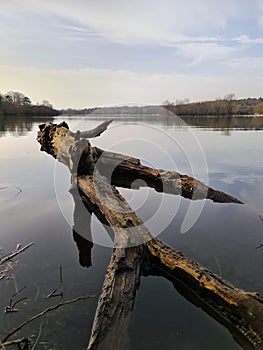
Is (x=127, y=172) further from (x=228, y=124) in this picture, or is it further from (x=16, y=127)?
(x=228, y=124)

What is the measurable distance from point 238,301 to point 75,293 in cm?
157

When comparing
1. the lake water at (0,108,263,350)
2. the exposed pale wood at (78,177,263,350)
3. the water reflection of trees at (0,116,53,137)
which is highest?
the water reflection of trees at (0,116,53,137)

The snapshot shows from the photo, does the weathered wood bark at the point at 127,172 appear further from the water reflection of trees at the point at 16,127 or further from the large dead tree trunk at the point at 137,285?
the water reflection of trees at the point at 16,127

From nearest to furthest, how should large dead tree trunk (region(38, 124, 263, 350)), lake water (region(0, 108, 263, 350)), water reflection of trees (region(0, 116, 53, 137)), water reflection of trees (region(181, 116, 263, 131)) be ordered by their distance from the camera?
large dead tree trunk (region(38, 124, 263, 350)) → lake water (region(0, 108, 263, 350)) → water reflection of trees (region(0, 116, 53, 137)) → water reflection of trees (region(181, 116, 263, 131))

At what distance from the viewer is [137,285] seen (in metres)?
2.96

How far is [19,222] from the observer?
4688mm

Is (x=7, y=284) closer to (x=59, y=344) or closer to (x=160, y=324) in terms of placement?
(x=59, y=344)

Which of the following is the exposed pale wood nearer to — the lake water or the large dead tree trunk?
the large dead tree trunk

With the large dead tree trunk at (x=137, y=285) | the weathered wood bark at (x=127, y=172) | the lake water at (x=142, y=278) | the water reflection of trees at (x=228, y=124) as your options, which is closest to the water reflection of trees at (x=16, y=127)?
the weathered wood bark at (x=127, y=172)

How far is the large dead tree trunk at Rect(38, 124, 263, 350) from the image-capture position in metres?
2.20

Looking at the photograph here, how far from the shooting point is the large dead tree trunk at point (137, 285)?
220cm

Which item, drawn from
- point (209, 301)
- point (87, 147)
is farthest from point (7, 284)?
point (87, 147)

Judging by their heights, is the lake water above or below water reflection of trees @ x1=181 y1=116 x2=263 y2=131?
below

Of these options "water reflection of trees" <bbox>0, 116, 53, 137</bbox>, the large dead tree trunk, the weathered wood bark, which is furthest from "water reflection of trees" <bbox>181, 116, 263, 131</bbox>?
the large dead tree trunk
